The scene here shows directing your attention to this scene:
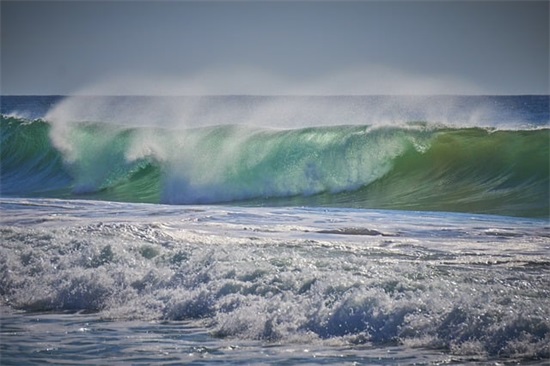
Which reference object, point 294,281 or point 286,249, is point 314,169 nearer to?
point 286,249

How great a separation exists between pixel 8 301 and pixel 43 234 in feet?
7.46

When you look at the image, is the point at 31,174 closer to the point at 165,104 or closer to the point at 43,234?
the point at 165,104

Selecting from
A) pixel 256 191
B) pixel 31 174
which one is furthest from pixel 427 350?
pixel 31 174

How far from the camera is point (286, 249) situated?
11.4 meters

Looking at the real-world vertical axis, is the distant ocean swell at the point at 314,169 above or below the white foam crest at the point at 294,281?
above

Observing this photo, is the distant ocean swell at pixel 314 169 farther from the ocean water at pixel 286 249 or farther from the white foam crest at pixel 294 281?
the white foam crest at pixel 294 281

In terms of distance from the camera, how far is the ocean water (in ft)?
26.3

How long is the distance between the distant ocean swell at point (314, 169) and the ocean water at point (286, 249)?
58 mm

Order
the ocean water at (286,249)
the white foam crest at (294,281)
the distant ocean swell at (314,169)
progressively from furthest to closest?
the distant ocean swell at (314,169)
the white foam crest at (294,281)
the ocean water at (286,249)

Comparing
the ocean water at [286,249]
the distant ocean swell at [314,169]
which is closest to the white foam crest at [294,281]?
the ocean water at [286,249]

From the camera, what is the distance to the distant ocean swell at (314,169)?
1894 centimetres

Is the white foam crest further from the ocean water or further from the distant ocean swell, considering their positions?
the distant ocean swell

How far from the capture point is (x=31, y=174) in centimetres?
2509

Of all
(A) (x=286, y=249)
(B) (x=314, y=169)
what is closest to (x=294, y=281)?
(A) (x=286, y=249)
